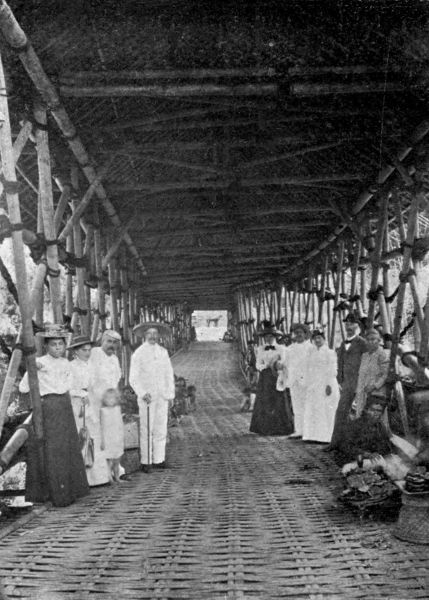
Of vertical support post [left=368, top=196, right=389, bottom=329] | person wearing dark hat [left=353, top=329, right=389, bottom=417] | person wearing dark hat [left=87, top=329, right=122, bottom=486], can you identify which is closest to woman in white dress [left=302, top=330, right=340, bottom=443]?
vertical support post [left=368, top=196, right=389, bottom=329]

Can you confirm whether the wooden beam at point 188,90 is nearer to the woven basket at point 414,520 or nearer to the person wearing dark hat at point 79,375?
the person wearing dark hat at point 79,375

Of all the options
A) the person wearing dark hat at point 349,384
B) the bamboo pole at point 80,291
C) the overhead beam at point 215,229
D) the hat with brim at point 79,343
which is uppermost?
the overhead beam at point 215,229

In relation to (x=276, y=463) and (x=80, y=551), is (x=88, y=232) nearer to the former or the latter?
(x=276, y=463)

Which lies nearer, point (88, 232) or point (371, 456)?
point (371, 456)

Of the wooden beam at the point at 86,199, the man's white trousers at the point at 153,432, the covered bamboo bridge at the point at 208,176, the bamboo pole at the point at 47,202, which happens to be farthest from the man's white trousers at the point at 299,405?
the bamboo pole at the point at 47,202

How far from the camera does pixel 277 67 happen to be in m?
5.88

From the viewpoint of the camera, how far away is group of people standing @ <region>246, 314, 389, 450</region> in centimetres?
761

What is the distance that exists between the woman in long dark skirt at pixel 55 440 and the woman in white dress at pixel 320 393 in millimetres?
4625

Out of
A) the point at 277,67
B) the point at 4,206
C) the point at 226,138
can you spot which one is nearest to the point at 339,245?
the point at 226,138

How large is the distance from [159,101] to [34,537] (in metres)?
4.69

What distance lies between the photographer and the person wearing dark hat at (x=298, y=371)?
1045cm

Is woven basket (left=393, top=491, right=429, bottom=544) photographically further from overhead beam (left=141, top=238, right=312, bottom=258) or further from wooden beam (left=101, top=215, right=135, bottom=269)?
overhead beam (left=141, top=238, right=312, bottom=258)

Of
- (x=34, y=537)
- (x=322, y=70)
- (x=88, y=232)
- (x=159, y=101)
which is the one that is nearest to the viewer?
(x=34, y=537)

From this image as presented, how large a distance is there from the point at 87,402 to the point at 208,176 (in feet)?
13.5
